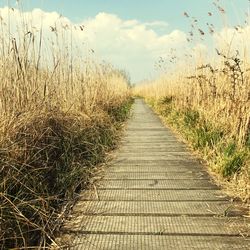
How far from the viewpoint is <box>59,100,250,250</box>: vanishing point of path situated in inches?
101

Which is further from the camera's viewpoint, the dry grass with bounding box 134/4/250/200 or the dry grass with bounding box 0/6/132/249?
the dry grass with bounding box 134/4/250/200

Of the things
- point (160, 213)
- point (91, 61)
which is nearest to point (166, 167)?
point (160, 213)

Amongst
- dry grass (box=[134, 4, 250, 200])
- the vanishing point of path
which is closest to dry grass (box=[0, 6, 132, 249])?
the vanishing point of path

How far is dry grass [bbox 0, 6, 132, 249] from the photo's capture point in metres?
2.61

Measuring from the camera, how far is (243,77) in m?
5.46

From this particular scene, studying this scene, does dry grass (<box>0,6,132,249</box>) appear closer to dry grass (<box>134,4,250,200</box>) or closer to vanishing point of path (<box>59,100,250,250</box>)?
vanishing point of path (<box>59,100,250,250</box>)

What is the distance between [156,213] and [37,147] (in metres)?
1.05

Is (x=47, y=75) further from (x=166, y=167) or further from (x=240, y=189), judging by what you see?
(x=240, y=189)

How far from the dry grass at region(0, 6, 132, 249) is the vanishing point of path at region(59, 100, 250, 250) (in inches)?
8.4

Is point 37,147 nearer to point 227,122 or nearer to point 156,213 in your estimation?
point 156,213

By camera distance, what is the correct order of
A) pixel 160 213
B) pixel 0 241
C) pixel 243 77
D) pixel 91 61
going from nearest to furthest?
pixel 0 241 → pixel 160 213 → pixel 243 77 → pixel 91 61

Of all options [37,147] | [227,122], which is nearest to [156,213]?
[37,147]

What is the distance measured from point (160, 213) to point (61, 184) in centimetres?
101

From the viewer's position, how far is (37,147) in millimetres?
3312
